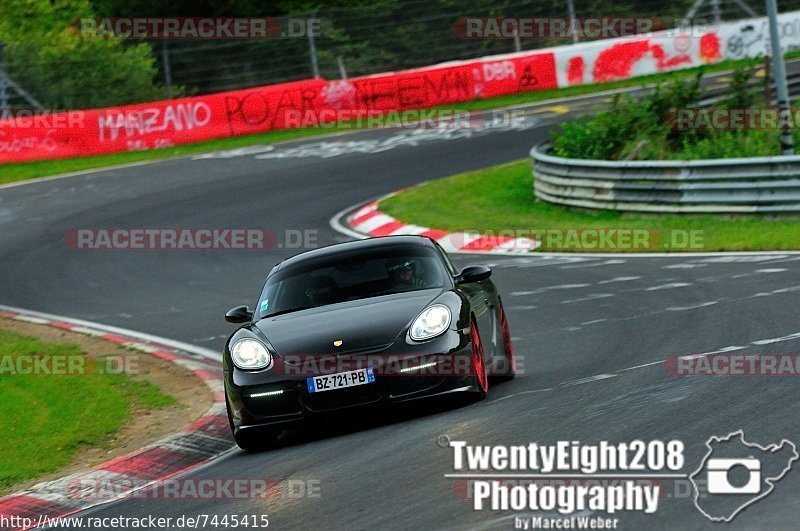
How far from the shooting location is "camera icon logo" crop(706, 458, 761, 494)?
20.5 ft

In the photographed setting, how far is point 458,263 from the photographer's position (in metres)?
18.2

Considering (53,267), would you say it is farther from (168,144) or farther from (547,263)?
(168,144)

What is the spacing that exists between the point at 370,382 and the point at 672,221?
1141 centimetres

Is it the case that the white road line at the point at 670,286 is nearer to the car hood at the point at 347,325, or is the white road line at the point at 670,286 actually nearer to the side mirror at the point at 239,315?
the car hood at the point at 347,325

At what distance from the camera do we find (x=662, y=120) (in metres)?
23.6

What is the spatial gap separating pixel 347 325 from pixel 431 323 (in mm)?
551

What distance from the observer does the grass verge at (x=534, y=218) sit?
17594 millimetres

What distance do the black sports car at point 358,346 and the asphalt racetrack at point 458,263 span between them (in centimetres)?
23

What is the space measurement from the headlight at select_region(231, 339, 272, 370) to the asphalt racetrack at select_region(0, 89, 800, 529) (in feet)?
1.92

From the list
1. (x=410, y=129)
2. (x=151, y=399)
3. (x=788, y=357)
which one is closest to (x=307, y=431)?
(x=151, y=399)

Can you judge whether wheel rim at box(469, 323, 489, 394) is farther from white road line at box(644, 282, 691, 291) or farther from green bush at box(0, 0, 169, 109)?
green bush at box(0, 0, 169, 109)

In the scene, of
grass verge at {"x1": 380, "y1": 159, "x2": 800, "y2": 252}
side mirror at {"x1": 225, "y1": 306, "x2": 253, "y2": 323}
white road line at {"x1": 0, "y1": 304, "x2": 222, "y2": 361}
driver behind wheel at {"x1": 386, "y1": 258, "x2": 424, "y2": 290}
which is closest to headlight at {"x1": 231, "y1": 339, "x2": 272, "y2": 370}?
side mirror at {"x1": 225, "y1": 306, "x2": 253, "y2": 323}

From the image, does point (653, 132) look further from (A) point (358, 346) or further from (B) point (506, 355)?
(A) point (358, 346)

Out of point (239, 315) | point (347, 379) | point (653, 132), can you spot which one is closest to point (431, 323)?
point (347, 379)
